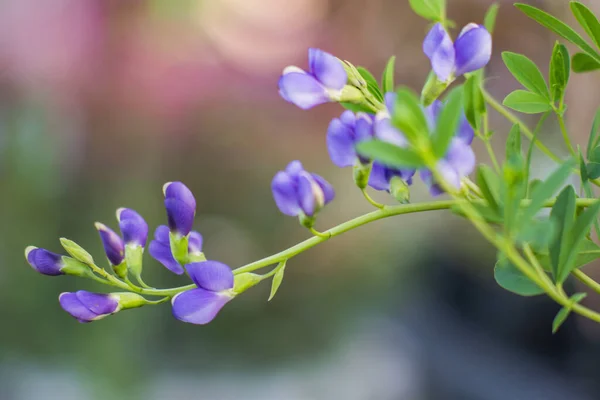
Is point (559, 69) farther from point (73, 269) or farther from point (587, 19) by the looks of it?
point (73, 269)

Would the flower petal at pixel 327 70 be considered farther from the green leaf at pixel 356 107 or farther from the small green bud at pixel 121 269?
the small green bud at pixel 121 269

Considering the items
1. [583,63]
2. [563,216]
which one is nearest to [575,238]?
[563,216]

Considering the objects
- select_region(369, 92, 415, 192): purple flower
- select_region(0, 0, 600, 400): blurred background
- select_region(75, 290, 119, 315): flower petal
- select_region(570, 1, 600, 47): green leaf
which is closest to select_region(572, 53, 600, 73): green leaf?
select_region(570, 1, 600, 47): green leaf

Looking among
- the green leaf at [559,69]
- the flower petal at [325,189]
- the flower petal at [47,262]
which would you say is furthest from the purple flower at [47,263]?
the green leaf at [559,69]

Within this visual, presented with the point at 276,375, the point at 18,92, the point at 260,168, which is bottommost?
the point at 276,375

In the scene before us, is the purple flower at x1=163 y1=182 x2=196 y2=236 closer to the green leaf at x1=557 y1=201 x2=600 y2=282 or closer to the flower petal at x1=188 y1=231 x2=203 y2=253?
the flower petal at x1=188 y1=231 x2=203 y2=253

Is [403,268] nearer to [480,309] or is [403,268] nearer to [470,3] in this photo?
[480,309]

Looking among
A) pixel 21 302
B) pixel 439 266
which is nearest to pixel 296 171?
pixel 21 302
